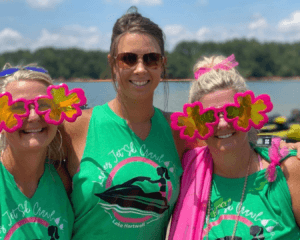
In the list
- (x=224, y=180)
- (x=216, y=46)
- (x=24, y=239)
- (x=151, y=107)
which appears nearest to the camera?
(x=24, y=239)

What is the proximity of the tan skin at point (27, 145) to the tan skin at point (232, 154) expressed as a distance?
1.06 metres

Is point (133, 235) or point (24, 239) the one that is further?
point (133, 235)

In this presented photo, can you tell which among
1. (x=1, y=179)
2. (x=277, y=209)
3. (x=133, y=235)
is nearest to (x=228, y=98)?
(x=277, y=209)

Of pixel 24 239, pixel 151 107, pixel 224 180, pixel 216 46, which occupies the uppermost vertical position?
pixel 216 46

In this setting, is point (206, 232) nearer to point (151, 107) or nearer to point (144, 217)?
point (144, 217)

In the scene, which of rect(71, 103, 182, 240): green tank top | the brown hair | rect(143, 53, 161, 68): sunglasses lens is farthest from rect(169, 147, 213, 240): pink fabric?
the brown hair

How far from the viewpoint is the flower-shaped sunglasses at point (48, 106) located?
6.14 ft

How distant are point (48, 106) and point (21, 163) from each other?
1.36 ft

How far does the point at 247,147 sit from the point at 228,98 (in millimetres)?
378

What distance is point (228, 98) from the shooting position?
215 centimetres

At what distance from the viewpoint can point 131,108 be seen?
235 centimetres

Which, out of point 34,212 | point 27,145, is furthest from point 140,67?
point 34,212

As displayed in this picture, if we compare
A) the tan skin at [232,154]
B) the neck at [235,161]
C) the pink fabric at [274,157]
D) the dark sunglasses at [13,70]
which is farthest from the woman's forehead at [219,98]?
the dark sunglasses at [13,70]

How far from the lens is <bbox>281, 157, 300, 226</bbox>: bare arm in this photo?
1.98 meters
